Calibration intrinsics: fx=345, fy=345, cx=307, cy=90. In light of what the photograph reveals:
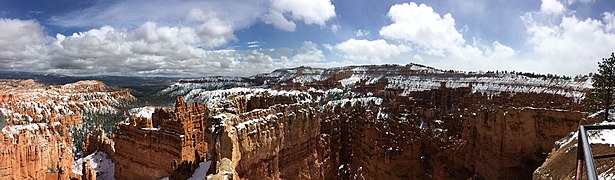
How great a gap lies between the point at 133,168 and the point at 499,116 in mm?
20782

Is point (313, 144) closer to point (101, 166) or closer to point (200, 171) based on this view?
point (200, 171)

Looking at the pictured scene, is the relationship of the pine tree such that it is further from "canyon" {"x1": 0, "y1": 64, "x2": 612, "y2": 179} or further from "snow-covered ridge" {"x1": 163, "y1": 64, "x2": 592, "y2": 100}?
"snow-covered ridge" {"x1": 163, "y1": 64, "x2": 592, "y2": 100}

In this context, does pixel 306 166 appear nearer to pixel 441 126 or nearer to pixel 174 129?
pixel 174 129

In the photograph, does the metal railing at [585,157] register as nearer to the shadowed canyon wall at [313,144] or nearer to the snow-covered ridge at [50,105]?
the shadowed canyon wall at [313,144]

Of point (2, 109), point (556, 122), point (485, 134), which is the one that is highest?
point (556, 122)

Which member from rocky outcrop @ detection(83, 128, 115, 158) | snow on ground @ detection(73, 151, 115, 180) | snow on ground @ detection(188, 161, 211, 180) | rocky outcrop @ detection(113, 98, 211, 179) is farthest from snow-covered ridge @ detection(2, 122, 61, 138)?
snow on ground @ detection(188, 161, 211, 180)

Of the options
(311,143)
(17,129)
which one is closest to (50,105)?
(17,129)

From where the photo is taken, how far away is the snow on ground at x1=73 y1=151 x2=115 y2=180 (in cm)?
2730

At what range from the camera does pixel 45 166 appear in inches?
1190

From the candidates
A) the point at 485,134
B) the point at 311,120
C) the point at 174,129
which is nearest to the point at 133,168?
the point at 174,129

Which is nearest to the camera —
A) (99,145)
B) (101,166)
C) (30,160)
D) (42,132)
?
(30,160)

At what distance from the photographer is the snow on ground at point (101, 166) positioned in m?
27.3

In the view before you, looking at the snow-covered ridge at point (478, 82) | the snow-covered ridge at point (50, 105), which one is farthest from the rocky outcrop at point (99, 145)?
the snow-covered ridge at point (478, 82)

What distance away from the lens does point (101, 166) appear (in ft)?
97.4
